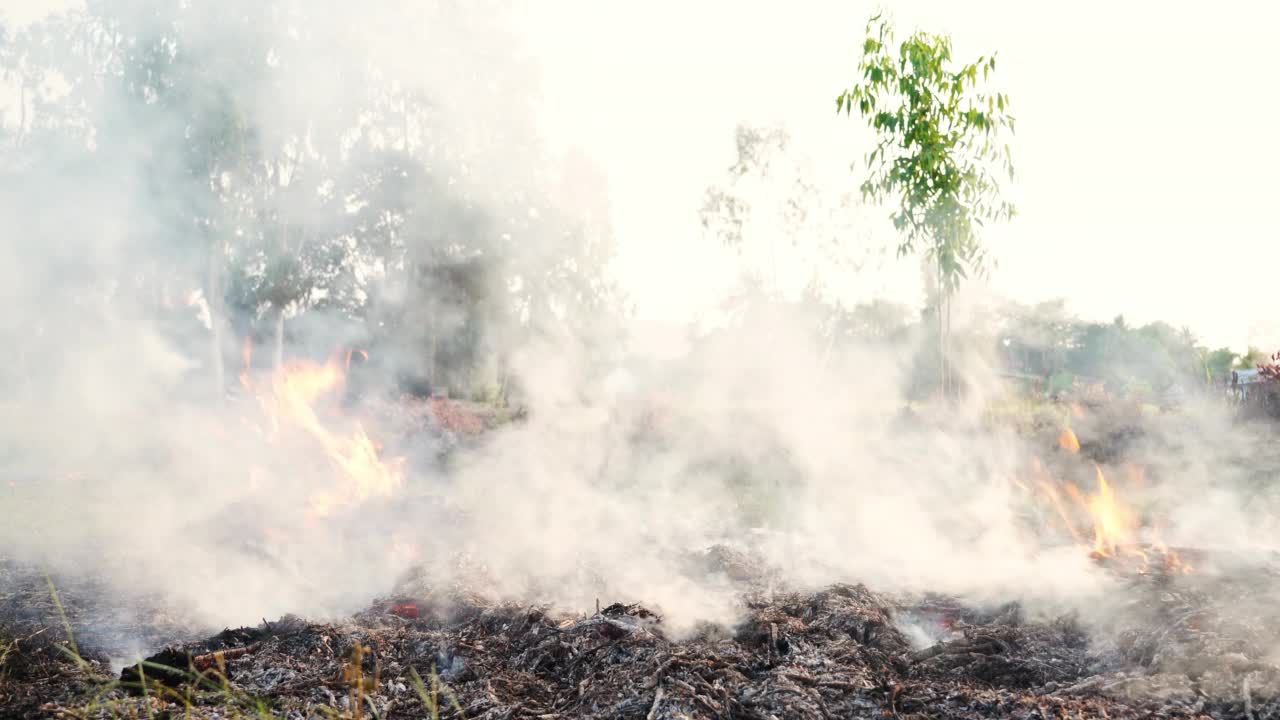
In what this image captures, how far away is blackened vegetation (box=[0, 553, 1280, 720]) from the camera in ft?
9.96

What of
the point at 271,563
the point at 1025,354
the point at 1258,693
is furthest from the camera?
the point at 1025,354

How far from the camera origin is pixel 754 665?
3.50 meters

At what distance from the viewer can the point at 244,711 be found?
3107 mm

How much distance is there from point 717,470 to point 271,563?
5.94 metres

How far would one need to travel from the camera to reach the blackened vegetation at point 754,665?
3.04 m

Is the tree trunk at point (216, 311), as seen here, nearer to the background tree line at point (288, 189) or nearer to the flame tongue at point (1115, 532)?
the background tree line at point (288, 189)

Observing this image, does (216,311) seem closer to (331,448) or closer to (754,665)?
(331,448)

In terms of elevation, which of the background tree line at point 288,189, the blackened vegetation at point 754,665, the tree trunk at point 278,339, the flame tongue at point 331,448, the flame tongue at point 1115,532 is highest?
the background tree line at point 288,189

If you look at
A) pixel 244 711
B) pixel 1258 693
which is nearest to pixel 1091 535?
pixel 1258 693

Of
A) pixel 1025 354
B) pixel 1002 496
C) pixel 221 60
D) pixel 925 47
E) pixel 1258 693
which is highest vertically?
pixel 1025 354

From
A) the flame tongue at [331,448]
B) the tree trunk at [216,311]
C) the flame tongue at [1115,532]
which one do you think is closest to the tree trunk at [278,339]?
the tree trunk at [216,311]

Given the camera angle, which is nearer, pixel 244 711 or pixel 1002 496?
pixel 244 711

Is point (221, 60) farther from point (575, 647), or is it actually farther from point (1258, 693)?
point (1258, 693)

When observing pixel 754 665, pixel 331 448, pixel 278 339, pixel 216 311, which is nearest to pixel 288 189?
pixel 216 311
